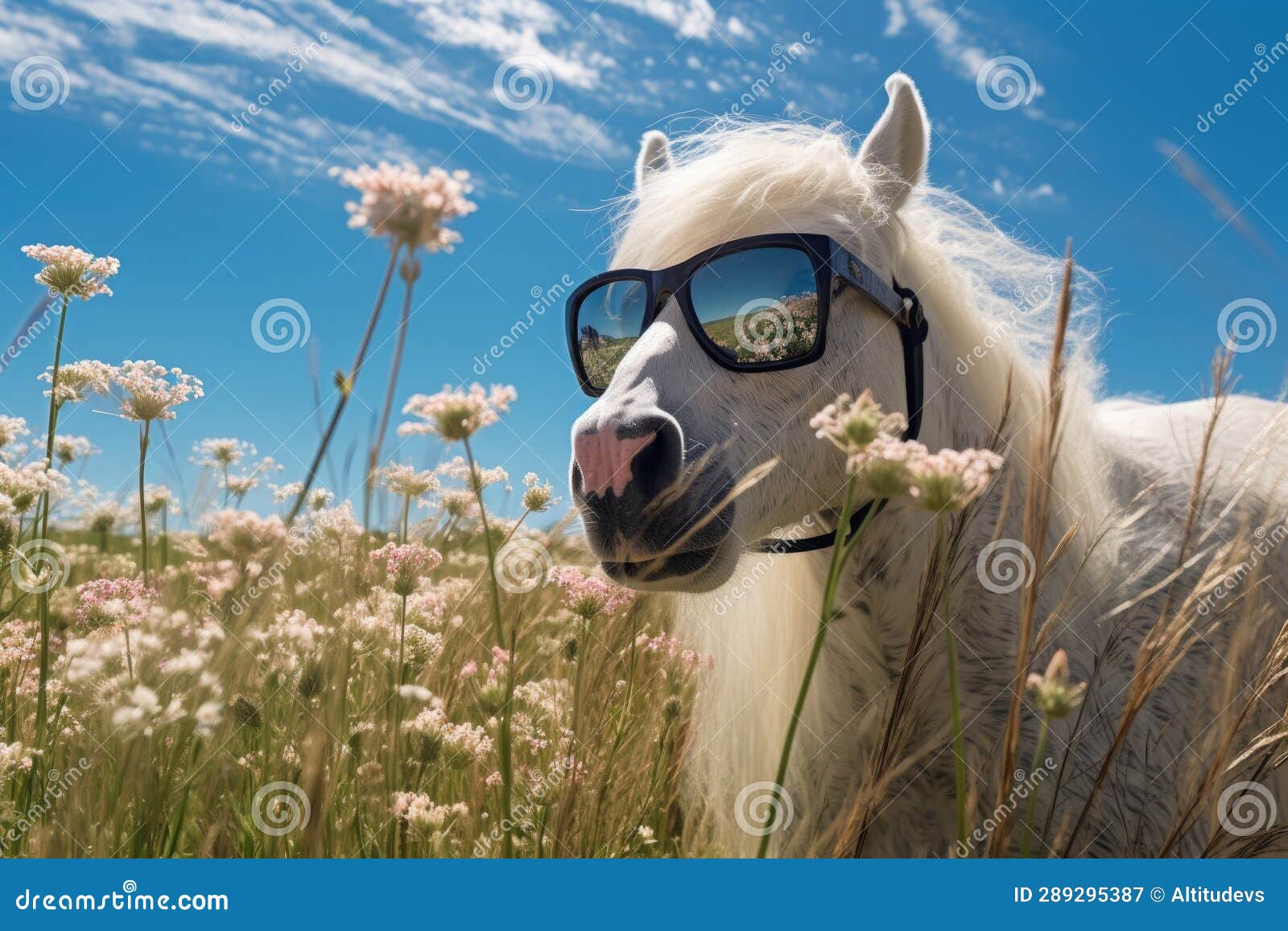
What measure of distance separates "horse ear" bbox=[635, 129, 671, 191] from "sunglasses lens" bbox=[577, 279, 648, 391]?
0.73m

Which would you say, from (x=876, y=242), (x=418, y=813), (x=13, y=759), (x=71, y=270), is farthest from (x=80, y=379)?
(x=876, y=242)

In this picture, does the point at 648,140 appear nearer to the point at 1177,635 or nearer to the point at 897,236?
the point at 897,236

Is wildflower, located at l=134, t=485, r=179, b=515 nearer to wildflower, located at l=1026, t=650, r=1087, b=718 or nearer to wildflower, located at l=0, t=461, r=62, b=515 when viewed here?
wildflower, located at l=0, t=461, r=62, b=515

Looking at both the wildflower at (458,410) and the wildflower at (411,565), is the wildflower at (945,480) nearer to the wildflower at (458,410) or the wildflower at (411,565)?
the wildflower at (458,410)

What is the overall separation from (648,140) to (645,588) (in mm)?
2015

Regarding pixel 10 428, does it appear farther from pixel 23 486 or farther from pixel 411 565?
pixel 411 565

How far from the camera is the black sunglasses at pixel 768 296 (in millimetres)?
2264

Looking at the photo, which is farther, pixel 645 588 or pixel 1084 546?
pixel 1084 546

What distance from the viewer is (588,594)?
7.69ft

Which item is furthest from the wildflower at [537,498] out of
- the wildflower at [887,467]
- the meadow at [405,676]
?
the wildflower at [887,467]

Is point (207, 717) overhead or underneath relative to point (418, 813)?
overhead

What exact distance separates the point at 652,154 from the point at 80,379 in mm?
2143

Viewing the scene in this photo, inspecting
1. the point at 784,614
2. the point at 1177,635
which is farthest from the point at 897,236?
the point at 1177,635

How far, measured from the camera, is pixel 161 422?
2447 mm
